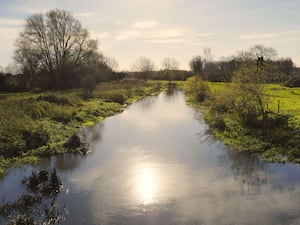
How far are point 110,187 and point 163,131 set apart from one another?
11120mm

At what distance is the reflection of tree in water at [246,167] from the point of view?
13117mm

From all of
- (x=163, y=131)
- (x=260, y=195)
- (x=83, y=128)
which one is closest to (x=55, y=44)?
(x=83, y=128)

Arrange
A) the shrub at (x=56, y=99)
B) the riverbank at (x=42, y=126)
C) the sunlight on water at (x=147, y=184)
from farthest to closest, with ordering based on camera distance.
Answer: the shrub at (x=56, y=99)
the riverbank at (x=42, y=126)
the sunlight on water at (x=147, y=184)

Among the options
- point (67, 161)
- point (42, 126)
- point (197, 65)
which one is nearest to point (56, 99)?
point (42, 126)

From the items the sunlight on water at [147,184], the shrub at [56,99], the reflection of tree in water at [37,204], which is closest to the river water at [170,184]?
the sunlight on water at [147,184]

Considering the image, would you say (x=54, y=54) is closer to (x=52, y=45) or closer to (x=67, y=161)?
(x=52, y=45)

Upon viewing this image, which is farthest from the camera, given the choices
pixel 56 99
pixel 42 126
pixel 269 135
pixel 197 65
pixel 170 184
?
pixel 197 65

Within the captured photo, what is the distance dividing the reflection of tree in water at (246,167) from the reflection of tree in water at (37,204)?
6.93 m

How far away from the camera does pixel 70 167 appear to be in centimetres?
1505

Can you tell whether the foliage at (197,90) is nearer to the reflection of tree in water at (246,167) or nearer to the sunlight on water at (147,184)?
the reflection of tree in water at (246,167)

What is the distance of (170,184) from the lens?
12.7m

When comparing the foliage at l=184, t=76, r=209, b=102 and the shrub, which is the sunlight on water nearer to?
the shrub

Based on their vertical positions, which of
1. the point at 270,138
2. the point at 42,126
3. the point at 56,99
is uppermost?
the point at 56,99

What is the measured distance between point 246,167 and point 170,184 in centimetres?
407
